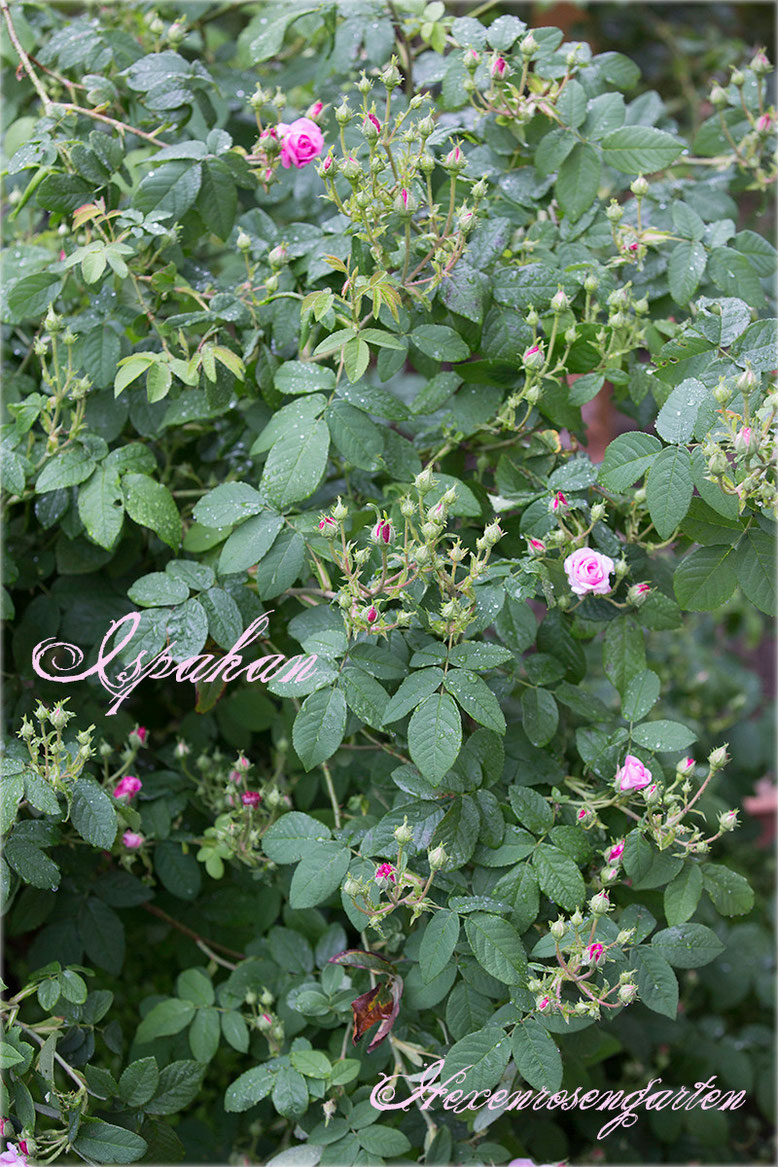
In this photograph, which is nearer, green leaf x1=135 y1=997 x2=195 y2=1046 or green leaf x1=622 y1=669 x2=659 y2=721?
green leaf x1=622 y1=669 x2=659 y2=721

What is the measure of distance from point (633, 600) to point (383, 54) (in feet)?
3.30

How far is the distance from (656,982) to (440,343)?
843 mm

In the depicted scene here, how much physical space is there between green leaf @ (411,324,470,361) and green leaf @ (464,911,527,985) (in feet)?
2.30

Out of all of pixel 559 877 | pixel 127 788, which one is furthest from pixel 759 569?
pixel 127 788

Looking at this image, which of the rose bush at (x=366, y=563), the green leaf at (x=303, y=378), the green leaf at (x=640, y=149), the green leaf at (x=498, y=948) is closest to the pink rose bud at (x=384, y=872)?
the rose bush at (x=366, y=563)

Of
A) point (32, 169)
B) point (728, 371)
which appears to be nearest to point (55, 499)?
point (32, 169)

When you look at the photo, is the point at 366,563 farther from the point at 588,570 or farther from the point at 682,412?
the point at 682,412

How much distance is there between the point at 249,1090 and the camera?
128cm

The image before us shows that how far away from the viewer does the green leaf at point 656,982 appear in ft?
3.94

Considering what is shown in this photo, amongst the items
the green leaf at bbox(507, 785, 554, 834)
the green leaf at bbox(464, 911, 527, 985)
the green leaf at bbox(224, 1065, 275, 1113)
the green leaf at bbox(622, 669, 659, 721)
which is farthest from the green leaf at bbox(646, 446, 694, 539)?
the green leaf at bbox(224, 1065, 275, 1113)

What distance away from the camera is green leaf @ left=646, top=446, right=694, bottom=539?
1136 mm

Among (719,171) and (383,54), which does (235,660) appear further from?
(719,171)

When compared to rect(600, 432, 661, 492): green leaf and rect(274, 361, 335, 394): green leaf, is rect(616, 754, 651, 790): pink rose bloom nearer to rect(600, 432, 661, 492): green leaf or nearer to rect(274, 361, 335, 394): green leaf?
rect(600, 432, 661, 492): green leaf

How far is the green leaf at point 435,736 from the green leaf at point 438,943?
20 cm
